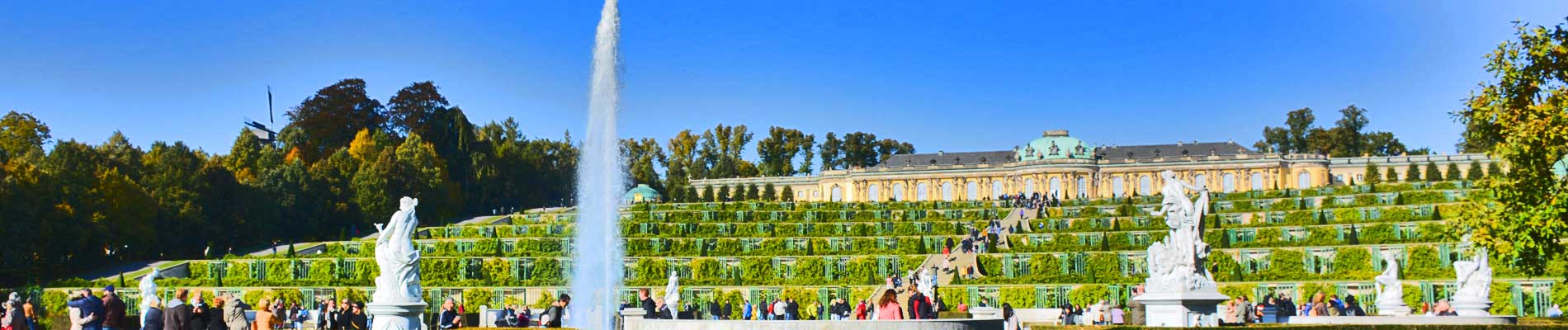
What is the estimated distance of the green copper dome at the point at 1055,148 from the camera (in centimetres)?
11944

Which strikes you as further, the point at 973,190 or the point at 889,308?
the point at 973,190

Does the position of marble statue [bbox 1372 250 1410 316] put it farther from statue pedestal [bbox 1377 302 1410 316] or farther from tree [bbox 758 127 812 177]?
tree [bbox 758 127 812 177]

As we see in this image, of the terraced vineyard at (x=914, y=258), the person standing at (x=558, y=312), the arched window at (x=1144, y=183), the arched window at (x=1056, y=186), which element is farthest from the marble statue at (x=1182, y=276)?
the arched window at (x=1144, y=183)

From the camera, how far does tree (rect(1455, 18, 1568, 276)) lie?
24.8 m

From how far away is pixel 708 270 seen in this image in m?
51.4

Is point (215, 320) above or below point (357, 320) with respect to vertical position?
above

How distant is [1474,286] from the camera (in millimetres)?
28922

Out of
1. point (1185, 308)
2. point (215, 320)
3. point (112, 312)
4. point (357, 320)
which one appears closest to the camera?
point (215, 320)

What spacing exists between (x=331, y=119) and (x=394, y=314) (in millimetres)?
73291

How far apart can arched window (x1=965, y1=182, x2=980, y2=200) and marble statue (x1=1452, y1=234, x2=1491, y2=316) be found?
94053 millimetres

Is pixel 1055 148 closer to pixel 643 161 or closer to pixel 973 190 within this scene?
pixel 973 190

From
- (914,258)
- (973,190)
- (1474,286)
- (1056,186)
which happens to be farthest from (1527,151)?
(973,190)

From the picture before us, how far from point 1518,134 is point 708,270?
1184 inches

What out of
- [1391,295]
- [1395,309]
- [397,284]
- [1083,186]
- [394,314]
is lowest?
[1395,309]
